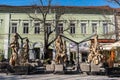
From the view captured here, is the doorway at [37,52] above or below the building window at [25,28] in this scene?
below

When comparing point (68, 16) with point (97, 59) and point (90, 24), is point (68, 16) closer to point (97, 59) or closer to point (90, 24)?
point (90, 24)

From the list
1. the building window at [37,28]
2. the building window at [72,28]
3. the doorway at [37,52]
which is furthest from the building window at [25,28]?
the building window at [72,28]

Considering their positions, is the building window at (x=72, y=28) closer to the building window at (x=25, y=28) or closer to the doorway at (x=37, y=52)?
the doorway at (x=37, y=52)

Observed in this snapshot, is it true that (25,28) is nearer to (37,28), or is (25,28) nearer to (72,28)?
(37,28)

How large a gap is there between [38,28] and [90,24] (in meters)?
7.92

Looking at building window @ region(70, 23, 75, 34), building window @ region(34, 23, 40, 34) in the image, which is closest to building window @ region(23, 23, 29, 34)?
building window @ region(34, 23, 40, 34)

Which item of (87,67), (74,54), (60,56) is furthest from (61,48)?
(74,54)

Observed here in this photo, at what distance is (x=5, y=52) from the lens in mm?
42844

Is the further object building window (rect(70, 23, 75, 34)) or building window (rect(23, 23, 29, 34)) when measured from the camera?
building window (rect(70, 23, 75, 34))

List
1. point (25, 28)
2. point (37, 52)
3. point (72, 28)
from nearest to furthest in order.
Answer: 1. point (37, 52)
2. point (25, 28)
3. point (72, 28)

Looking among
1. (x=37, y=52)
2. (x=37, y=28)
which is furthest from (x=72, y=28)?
(x=37, y=52)

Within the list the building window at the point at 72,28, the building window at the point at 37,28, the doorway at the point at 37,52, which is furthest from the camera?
the building window at the point at 72,28

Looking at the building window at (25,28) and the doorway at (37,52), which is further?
the building window at (25,28)

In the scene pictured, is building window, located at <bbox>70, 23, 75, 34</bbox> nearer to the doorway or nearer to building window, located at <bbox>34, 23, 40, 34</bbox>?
building window, located at <bbox>34, 23, 40, 34</bbox>
